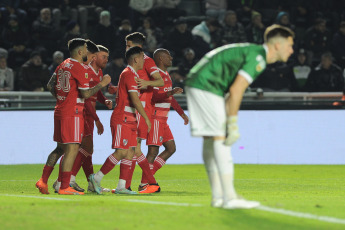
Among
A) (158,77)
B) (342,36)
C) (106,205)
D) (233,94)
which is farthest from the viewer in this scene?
(342,36)

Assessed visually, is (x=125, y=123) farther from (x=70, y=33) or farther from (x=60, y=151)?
(x=70, y=33)

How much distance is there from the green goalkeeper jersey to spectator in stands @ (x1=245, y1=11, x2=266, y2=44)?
589 inches

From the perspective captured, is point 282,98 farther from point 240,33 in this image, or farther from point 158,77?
point 158,77

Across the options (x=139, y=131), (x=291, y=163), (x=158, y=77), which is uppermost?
(x=158, y=77)

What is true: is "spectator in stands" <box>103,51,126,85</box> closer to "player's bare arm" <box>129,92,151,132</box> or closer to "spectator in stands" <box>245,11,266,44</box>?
"spectator in stands" <box>245,11,266,44</box>

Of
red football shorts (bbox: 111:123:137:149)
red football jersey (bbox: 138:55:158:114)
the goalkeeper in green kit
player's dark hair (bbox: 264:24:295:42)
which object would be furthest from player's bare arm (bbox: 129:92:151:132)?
player's dark hair (bbox: 264:24:295:42)

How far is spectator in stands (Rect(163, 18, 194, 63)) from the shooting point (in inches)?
867

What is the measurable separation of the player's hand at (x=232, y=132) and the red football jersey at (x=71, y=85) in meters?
3.90

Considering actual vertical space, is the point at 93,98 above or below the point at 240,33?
below

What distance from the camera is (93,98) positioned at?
12.0 m

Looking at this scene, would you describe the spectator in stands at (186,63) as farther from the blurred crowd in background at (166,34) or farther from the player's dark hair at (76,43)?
the player's dark hair at (76,43)

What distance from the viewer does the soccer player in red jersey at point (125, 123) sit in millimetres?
11000

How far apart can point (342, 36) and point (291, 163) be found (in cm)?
601

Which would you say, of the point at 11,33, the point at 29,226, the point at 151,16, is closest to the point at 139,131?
the point at 29,226
